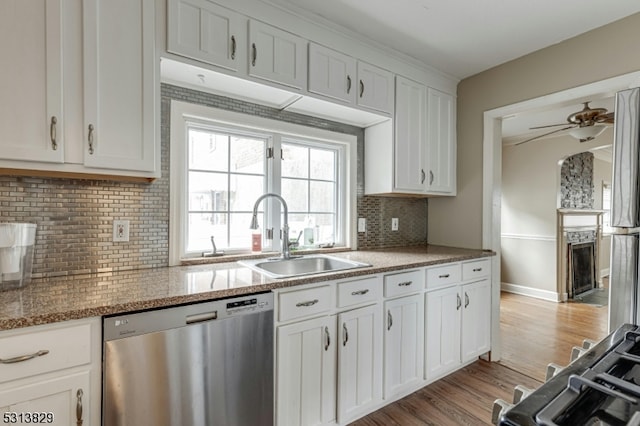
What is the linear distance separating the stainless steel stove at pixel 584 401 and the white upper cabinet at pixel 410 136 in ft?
6.31

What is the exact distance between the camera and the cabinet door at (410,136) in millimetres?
2463

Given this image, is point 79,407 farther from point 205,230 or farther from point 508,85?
point 508,85

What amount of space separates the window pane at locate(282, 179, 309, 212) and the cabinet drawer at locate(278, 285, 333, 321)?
0.91 m

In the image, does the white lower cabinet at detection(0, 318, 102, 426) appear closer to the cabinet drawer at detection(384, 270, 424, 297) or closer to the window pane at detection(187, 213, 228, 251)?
the window pane at detection(187, 213, 228, 251)

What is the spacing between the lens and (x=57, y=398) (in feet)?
3.43

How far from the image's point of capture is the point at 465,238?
2.85 m

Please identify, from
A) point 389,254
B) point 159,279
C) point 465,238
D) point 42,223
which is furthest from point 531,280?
point 42,223

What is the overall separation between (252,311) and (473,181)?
2295 mm

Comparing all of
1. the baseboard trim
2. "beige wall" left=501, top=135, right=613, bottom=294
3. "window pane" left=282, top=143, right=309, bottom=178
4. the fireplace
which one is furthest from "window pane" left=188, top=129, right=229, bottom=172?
the fireplace

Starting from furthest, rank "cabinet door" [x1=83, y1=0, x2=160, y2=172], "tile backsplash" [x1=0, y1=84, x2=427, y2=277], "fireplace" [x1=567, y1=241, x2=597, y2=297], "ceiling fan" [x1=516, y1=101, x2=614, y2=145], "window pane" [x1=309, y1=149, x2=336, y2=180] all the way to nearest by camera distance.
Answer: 1. "fireplace" [x1=567, y1=241, x2=597, y2=297]
2. "ceiling fan" [x1=516, y1=101, x2=614, y2=145]
3. "window pane" [x1=309, y1=149, x2=336, y2=180]
4. "tile backsplash" [x1=0, y1=84, x2=427, y2=277]
5. "cabinet door" [x1=83, y1=0, x2=160, y2=172]

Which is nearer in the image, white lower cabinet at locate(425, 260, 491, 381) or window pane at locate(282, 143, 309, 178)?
white lower cabinet at locate(425, 260, 491, 381)

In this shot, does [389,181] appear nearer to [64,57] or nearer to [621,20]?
[621,20]

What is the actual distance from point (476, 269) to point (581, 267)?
3.67m

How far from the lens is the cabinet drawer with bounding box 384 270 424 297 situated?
6.31 feet
